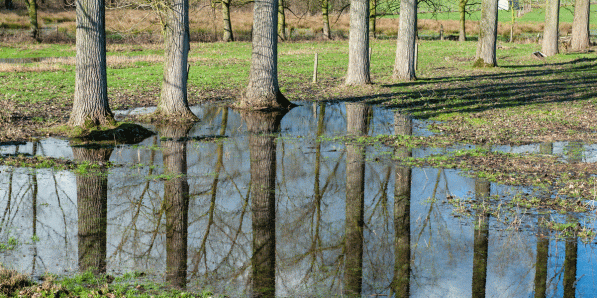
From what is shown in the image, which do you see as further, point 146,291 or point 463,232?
point 463,232

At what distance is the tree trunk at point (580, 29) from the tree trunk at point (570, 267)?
1243 inches

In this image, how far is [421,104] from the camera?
1762 cm

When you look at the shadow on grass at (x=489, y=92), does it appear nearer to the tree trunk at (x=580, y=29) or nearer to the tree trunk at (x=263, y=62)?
the tree trunk at (x=263, y=62)

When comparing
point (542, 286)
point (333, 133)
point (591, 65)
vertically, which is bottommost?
point (542, 286)

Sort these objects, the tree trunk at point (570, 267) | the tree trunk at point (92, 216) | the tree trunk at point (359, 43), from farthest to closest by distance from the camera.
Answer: the tree trunk at point (359, 43) → the tree trunk at point (92, 216) → the tree trunk at point (570, 267)

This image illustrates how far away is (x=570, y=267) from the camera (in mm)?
6250

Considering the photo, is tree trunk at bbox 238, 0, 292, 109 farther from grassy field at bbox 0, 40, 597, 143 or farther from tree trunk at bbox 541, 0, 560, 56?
tree trunk at bbox 541, 0, 560, 56

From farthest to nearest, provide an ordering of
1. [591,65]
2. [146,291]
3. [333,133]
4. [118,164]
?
[591,65] < [333,133] < [118,164] < [146,291]

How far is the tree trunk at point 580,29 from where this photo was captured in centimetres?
3388

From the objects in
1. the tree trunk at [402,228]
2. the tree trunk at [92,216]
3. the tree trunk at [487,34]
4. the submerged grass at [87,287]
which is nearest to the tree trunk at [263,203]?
the submerged grass at [87,287]

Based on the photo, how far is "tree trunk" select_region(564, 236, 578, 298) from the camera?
5754 mm

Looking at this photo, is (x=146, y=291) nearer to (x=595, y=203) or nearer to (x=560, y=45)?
(x=595, y=203)

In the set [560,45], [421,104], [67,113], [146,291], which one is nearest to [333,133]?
[421,104]

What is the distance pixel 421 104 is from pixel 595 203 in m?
9.58
